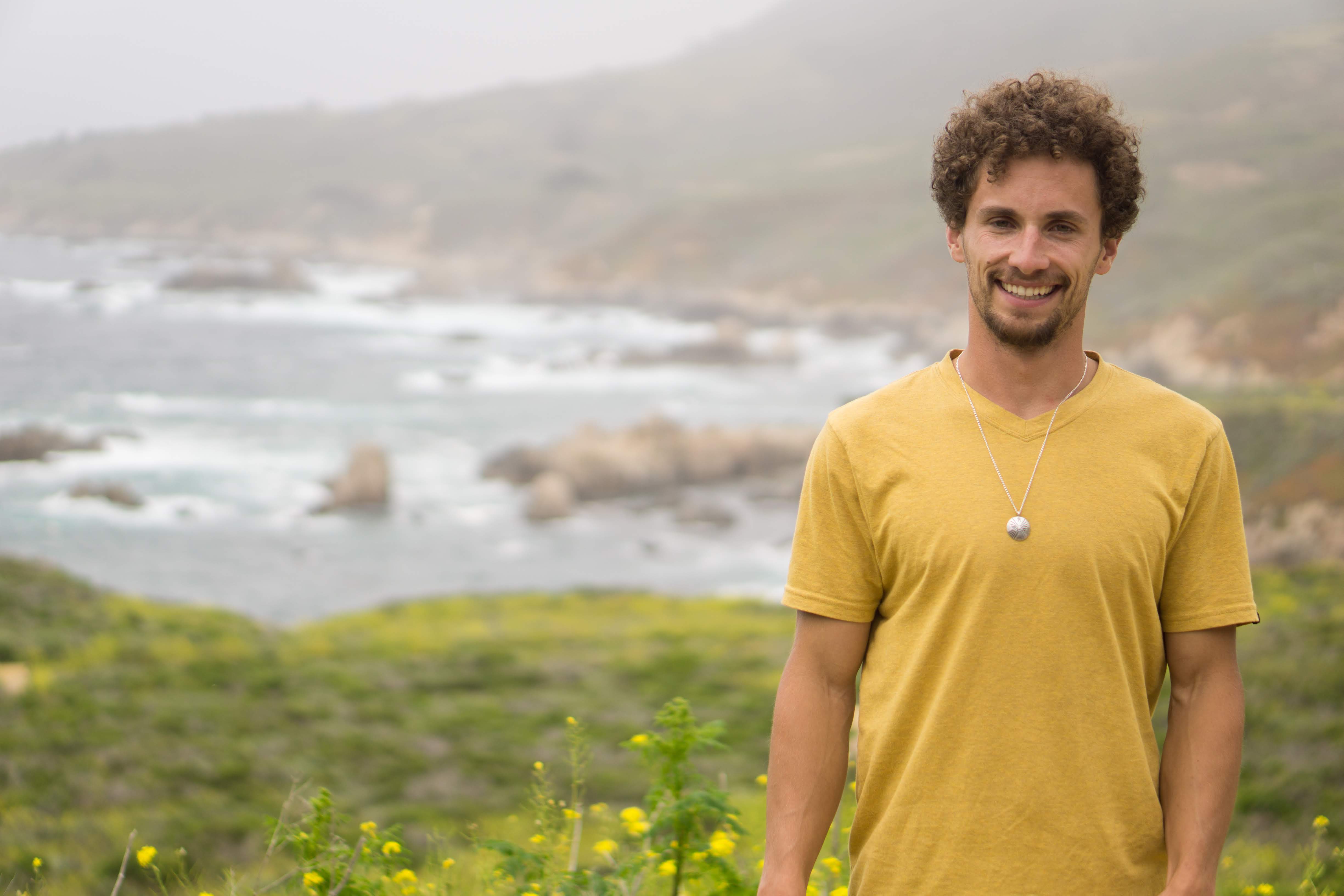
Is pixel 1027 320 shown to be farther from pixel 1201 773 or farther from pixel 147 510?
pixel 147 510

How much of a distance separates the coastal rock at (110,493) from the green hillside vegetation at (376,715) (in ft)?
49.8

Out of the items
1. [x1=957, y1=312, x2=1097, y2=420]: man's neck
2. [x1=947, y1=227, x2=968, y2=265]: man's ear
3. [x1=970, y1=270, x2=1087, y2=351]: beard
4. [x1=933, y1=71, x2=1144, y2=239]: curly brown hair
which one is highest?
[x1=933, y1=71, x2=1144, y2=239]: curly brown hair

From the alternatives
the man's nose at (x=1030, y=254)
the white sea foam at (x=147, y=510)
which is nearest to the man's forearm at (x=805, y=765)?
the man's nose at (x=1030, y=254)

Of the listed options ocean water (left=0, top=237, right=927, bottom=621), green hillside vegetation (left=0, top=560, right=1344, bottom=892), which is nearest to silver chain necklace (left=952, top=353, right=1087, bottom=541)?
green hillside vegetation (left=0, top=560, right=1344, bottom=892)

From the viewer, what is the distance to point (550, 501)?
34.8 metres

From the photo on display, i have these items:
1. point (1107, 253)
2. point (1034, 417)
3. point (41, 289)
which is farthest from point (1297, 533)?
point (41, 289)

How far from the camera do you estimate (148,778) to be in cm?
1052

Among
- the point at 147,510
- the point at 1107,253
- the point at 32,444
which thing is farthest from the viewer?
the point at 32,444

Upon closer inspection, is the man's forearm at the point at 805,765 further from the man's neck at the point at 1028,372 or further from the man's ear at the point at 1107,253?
the man's ear at the point at 1107,253

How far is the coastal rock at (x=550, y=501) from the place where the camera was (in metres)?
34.7

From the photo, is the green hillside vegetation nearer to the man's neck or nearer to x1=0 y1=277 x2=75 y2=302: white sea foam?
the man's neck

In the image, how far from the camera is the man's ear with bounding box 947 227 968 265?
1983 mm

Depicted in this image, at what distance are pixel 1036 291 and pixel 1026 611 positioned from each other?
563 mm

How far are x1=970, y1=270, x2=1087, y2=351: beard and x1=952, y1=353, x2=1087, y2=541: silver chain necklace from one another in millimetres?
106
